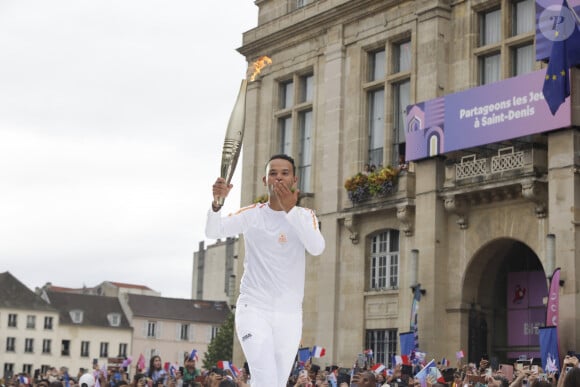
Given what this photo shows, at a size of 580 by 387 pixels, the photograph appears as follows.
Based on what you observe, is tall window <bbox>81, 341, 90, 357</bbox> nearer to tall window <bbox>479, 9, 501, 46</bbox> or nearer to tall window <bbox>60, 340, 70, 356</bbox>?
tall window <bbox>60, 340, 70, 356</bbox>

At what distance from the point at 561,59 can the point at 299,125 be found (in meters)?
14.1

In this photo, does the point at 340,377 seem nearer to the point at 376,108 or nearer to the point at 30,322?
the point at 376,108

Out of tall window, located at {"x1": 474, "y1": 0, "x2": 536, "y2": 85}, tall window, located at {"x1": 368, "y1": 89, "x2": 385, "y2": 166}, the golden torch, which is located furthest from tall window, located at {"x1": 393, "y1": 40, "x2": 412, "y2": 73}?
the golden torch

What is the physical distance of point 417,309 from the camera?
3025cm

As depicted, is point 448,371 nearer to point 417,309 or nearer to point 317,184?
point 417,309

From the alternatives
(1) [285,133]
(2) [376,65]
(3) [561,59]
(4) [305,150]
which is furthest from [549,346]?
(1) [285,133]

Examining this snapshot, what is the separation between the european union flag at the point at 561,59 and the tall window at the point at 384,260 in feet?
29.5

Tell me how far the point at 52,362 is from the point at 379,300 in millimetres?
62058

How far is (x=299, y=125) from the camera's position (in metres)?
37.9

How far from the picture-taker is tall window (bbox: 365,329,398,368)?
32.2 meters

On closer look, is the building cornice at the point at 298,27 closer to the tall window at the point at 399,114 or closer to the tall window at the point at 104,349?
the tall window at the point at 399,114

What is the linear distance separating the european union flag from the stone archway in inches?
212

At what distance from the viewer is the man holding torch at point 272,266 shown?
812 centimetres

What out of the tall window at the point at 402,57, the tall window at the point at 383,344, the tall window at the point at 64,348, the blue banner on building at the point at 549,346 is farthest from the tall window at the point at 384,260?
the tall window at the point at 64,348
